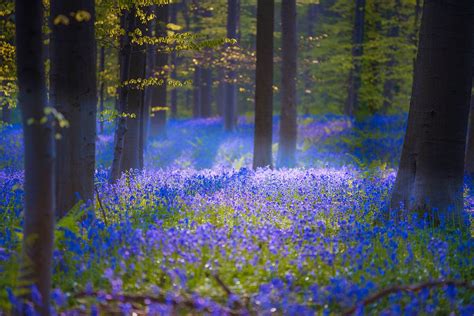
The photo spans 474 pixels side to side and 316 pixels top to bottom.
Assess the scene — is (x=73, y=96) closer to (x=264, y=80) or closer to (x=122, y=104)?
(x=122, y=104)

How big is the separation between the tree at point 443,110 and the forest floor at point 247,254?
0.61 m

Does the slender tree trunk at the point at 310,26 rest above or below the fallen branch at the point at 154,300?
above

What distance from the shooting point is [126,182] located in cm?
884

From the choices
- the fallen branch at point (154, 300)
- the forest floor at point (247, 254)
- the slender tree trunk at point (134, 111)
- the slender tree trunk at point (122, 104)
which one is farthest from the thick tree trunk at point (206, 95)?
the fallen branch at point (154, 300)

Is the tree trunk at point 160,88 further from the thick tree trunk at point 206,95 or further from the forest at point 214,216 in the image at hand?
the thick tree trunk at point 206,95

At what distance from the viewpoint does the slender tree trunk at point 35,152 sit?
3857mm

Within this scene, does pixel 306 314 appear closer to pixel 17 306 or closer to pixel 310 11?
pixel 17 306

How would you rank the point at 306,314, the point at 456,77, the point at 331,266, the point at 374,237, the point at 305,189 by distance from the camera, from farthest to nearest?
the point at 305,189, the point at 456,77, the point at 374,237, the point at 331,266, the point at 306,314

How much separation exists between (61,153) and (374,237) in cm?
359

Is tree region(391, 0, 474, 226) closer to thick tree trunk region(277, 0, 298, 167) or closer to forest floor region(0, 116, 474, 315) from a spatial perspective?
forest floor region(0, 116, 474, 315)

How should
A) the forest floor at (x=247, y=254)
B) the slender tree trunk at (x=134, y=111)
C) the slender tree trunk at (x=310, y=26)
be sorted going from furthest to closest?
the slender tree trunk at (x=310, y=26) < the slender tree trunk at (x=134, y=111) < the forest floor at (x=247, y=254)

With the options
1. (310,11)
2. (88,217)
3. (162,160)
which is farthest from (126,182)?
(310,11)

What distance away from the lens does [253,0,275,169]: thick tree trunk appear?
1211 cm

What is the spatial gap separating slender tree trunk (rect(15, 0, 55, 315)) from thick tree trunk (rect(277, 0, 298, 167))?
10.8 meters
